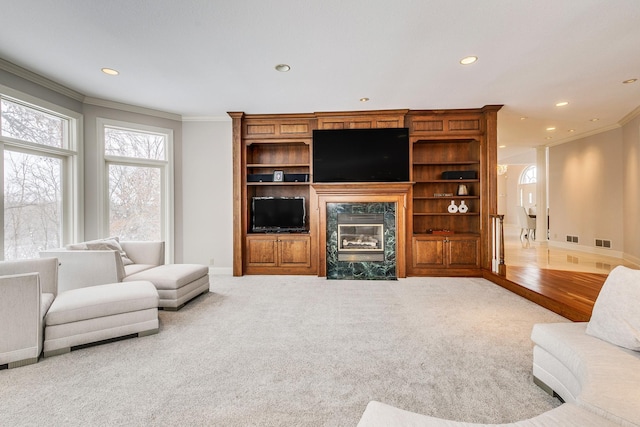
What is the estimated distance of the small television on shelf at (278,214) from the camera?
497 cm

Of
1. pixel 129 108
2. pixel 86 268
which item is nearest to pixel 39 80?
pixel 129 108

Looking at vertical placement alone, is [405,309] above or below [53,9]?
below

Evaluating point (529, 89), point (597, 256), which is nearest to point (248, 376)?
point (529, 89)

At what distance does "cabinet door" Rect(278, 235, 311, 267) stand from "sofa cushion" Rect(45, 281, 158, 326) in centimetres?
242

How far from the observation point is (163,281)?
316 centimetres

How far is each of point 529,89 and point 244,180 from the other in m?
4.47

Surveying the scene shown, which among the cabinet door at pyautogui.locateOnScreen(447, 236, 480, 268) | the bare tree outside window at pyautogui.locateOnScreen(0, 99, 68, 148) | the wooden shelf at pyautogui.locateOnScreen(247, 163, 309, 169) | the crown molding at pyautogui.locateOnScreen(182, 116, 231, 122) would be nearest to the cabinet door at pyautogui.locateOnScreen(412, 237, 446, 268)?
the cabinet door at pyautogui.locateOnScreen(447, 236, 480, 268)

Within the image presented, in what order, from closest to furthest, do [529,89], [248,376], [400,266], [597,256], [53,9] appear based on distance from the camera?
1. [248,376]
2. [53,9]
3. [529,89]
4. [400,266]
5. [597,256]

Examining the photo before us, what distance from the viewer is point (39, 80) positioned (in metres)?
3.51

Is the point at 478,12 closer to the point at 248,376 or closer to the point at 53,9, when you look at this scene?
the point at 248,376

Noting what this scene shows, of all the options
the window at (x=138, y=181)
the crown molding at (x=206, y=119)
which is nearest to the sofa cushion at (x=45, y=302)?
the window at (x=138, y=181)

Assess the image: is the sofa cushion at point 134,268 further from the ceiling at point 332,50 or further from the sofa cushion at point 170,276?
the ceiling at point 332,50

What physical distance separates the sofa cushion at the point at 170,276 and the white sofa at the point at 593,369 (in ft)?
9.11

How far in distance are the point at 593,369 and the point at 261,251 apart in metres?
4.26
